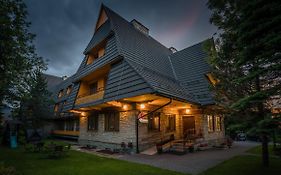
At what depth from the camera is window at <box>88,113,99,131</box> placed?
15031mm

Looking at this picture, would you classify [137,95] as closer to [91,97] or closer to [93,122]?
[91,97]

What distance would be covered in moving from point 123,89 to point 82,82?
8135mm

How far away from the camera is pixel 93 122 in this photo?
1545cm

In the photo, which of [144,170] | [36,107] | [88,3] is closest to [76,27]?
[88,3]

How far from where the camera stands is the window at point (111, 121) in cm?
1273

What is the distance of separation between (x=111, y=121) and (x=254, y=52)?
10920mm

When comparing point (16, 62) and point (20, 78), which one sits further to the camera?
point (20, 78)

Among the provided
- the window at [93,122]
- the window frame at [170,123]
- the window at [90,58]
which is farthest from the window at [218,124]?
the window at [90,58]

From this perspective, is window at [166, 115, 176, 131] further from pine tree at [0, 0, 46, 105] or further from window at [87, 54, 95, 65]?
pine tree at [0, 0, 46, 105]

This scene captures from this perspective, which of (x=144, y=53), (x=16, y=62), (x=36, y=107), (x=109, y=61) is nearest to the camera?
(x=16, y=62)

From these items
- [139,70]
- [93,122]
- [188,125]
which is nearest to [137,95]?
[139,70]

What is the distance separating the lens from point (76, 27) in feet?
54.2

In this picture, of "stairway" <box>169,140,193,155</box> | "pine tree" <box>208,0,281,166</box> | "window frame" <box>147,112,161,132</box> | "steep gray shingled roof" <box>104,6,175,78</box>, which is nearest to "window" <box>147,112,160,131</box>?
"window frame" <box>147,112,161,132</box>

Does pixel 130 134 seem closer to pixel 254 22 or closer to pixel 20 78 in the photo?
pixel 20 78
